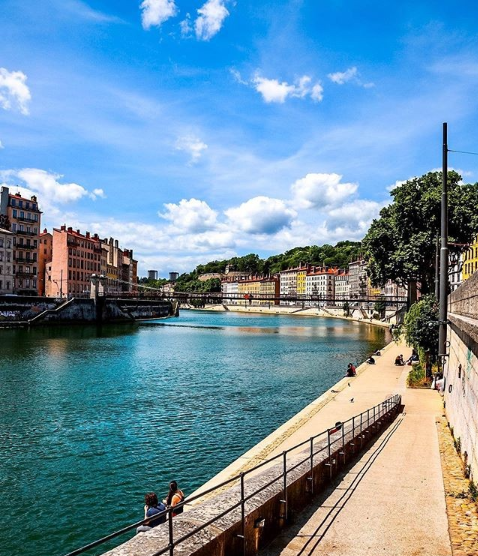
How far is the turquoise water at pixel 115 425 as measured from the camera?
16281mm

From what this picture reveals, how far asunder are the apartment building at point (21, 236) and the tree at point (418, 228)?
73.3 metres

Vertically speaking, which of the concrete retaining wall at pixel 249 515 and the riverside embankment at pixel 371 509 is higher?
the concrete retaining wall at pixel 249 515

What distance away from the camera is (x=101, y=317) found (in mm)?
112500

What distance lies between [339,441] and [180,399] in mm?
19437

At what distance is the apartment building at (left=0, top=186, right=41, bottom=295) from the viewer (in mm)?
105250

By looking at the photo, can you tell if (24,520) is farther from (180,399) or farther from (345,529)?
(180,399)

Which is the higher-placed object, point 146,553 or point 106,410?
point 146,553

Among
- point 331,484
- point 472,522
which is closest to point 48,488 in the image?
point 331,484

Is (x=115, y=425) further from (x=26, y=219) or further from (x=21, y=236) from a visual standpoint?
(x=26, y=219)

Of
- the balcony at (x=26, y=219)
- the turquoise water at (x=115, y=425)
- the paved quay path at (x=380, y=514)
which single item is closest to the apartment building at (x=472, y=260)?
the paved quay path at (x=380, y=514)

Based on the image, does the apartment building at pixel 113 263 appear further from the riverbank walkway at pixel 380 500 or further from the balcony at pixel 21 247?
the riverbank walkway at pixel 380 500

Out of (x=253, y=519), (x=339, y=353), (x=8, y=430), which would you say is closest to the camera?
(x=253, y=519)

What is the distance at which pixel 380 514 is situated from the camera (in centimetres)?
1136

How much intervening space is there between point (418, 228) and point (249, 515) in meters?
54.0
